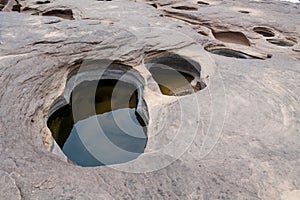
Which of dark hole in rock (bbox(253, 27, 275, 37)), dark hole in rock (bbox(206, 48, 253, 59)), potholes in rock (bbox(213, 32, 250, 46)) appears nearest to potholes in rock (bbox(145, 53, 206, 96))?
dark hole in rock (bbox(206, 48, 253, 59))

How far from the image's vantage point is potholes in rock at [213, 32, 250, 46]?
8304 mm

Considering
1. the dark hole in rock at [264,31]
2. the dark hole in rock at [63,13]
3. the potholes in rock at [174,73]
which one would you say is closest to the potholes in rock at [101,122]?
the potholes in rock at [174,73]

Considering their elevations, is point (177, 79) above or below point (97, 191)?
below

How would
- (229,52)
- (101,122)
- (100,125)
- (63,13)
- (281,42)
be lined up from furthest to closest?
1. (63,13)
2. (281,42)
3. (229,52)
4. (101,122)
5. (100,125)

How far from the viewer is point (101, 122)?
5.21 m

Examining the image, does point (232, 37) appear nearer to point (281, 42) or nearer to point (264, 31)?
point (264, 31)

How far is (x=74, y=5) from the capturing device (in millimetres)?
9312

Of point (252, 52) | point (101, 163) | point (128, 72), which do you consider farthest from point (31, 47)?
point (252, 52)

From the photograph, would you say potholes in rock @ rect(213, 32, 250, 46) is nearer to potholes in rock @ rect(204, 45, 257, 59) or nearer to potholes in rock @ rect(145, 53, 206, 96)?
potholes in rock @ rect(204, 45, 257, 59)

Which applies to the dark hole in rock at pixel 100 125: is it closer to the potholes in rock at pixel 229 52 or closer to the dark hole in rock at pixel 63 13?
the potholes in rock at pixel 229 52

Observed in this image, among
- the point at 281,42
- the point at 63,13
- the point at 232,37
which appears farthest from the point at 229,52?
the point at 63,13

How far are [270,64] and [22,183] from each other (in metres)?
4.84

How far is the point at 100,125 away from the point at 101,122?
0.37 ft

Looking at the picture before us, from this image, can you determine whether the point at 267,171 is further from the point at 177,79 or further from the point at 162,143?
the point at 177,79
